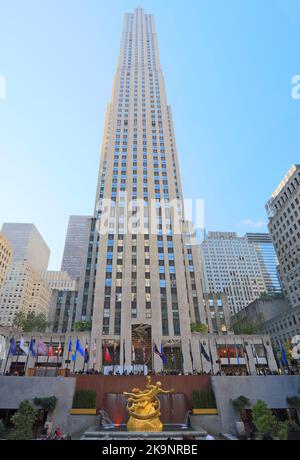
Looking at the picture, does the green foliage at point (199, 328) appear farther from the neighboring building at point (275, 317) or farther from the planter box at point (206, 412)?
the planter box at point (206, 412)

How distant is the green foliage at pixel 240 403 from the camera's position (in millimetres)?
29016

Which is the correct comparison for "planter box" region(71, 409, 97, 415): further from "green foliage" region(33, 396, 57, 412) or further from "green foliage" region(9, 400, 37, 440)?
"green foliage" region(9, 400, 37, 440)

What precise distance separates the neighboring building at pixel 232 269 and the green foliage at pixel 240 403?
5063 inches

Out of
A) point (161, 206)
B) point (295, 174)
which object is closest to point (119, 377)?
point (161, 206)

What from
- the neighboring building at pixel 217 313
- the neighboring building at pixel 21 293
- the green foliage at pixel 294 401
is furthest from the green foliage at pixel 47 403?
the neighboring building at pixel 21 293

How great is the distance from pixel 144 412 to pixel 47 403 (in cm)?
1107

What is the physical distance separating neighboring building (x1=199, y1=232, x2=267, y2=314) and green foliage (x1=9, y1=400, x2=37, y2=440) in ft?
465

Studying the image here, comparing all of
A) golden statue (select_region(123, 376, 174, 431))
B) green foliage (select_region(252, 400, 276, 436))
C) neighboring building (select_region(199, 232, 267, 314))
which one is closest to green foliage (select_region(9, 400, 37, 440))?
golden statue (select_region(123, 376, 174, 431))

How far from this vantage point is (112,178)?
7931cm

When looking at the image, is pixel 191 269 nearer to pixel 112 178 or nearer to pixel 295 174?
pixel 112 178

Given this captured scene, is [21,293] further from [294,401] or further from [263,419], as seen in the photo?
[263,419]

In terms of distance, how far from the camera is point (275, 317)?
86.3m

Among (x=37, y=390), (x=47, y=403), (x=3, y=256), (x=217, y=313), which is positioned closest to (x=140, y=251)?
(x=217, y=313)

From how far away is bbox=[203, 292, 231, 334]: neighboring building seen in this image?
265 feet
